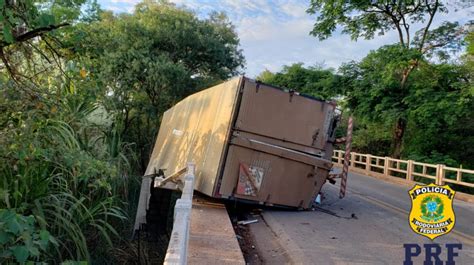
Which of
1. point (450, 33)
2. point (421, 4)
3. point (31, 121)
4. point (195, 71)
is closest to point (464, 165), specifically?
point (450, 33)

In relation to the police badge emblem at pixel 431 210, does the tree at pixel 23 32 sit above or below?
above

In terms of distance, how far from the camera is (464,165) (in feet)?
81.8

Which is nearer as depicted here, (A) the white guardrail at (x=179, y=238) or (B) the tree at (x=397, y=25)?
(A) the white guardrail at (x=179, y=238)

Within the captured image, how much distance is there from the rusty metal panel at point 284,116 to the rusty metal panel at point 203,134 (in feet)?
1.07

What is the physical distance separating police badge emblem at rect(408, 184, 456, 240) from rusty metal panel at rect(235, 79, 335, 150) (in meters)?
5.13

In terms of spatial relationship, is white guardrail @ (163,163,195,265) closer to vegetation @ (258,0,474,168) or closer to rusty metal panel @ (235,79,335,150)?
rusty metal panel @ (235,79,335,150)

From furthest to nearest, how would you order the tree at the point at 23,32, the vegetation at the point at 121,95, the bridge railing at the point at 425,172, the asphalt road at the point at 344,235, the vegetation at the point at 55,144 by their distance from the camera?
the bridge railing at the point at 425,172, the asphalt road at the point at 344,235, the vegetation at the point at 121,95, the vegetation at the point at 55,144, the tree at the point at 23,32

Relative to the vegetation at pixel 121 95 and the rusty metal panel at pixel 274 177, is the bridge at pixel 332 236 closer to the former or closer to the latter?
the rusty metal panel at pixel 274 177

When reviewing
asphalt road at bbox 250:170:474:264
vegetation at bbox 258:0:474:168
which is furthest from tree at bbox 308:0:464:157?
asphalt road at bbox 250:170:474:264

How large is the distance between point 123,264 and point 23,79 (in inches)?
135

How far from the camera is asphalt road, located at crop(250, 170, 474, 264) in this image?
562cm

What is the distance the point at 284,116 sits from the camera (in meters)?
8.49

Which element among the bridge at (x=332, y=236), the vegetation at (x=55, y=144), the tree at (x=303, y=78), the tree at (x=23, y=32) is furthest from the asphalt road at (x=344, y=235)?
the tree at (x=303, y=78)

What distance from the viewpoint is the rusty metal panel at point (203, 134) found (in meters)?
7.99
